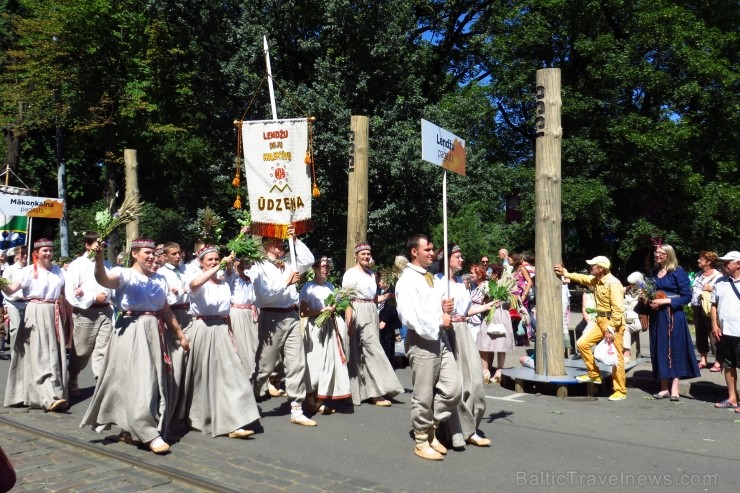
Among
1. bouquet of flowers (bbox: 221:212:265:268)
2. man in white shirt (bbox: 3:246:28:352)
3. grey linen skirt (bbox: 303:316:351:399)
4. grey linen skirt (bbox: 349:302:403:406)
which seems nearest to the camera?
bouquet of flowers (bbox: 221:212:265:268)

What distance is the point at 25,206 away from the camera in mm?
15492

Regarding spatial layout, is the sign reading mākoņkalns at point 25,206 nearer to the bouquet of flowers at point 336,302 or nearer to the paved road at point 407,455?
the paved road at point 407,455

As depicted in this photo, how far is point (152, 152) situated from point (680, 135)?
20144 mm

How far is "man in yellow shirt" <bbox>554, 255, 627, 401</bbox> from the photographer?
362 inches

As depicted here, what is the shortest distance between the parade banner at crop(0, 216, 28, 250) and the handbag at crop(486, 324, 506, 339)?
1492 cm

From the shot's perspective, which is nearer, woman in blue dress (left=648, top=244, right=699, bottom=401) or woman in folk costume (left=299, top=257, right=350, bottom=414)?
woman in folk costume (left=299, top=257, right=350, bottom=414)

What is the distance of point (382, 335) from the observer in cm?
1232

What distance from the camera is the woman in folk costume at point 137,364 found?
6.71 m

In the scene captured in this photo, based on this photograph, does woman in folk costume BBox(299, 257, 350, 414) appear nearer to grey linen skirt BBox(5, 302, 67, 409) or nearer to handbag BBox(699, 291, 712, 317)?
grey linen skirt BBox(5, 302, 67, 409)

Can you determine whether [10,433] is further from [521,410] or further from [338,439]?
[521,410]

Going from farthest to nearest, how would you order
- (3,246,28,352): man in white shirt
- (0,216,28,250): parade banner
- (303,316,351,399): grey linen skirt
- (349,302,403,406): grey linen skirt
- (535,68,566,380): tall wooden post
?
1. (0,216,28,250): parade banner
2. (535,68,566,380): tall wooden post
3. (349,302,403,406): grey linen skirt
4. (3,246,28,352): man in white shirt
5. (303,316,351,399): grey linen skirt

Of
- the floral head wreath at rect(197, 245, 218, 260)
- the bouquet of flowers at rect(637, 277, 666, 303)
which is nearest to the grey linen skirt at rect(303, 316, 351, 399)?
the floral head wreath at rect(197, 245, 218, 260)

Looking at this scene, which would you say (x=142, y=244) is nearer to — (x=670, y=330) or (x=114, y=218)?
(x=114, y=218)

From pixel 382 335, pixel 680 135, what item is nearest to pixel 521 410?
pixel 382 335
